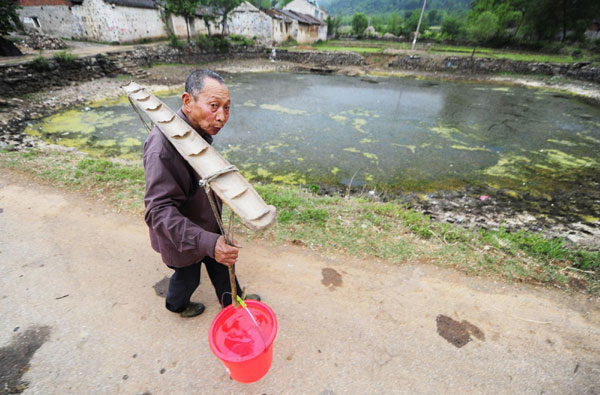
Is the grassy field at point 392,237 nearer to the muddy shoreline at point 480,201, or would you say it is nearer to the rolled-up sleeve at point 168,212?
the muddy shoreline at point 480,201

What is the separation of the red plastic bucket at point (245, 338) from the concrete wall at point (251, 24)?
1221 inches

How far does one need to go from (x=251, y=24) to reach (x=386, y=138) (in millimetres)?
26925

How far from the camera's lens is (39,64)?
1053cm

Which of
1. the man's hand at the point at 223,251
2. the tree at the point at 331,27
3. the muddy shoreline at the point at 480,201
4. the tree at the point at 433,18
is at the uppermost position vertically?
the tree at the point at 433,18

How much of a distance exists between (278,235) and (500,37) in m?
37.9

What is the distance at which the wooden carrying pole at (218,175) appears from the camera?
3.85 ft

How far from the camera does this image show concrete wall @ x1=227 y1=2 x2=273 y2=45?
28.1 meters

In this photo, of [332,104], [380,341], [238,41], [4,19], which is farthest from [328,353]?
[238,41]

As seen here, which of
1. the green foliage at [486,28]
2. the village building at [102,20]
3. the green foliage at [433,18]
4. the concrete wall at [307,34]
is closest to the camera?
the village building at [102,20]

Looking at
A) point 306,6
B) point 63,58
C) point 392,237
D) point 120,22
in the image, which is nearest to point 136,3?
point 120,22

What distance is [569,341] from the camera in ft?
7.00

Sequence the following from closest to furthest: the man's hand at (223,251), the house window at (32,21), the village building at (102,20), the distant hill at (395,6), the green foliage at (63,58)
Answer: the man's hand at (223,251) < the green foliage at (63,58) < the village building at (102,20) < the house window at (32,21) < the distant hill at (395,6)

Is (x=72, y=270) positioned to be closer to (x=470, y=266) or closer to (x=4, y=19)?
(x=470, y=266)

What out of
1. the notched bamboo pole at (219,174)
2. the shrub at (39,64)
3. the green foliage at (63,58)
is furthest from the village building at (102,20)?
the notched bamboo pole at (219,174)
